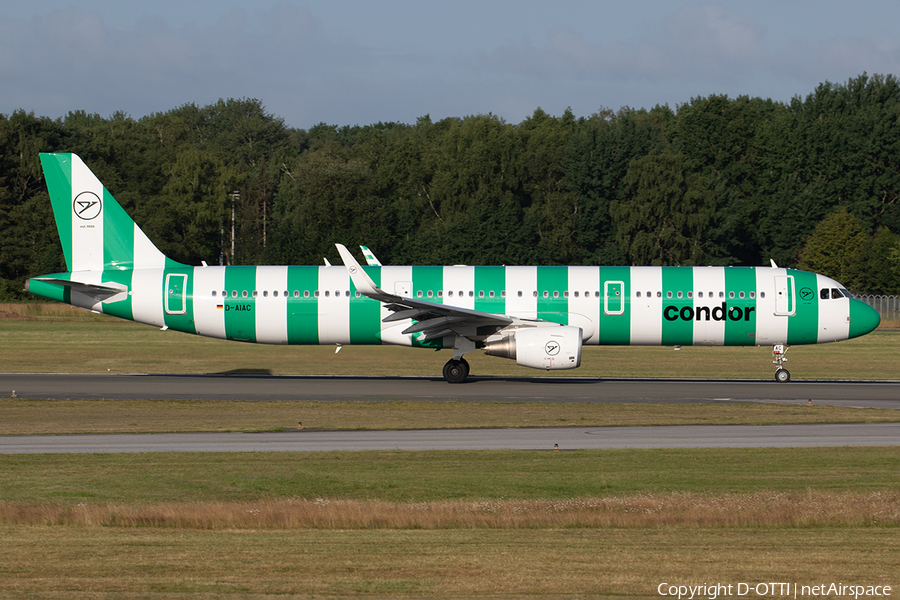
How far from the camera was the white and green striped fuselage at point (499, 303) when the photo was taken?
33.6 metres

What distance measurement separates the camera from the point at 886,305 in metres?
68.9

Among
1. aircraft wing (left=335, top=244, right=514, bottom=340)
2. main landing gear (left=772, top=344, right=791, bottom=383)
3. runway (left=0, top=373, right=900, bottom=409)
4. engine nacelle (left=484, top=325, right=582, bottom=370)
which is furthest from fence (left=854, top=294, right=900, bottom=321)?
aircraft wing (left=335, top=244, right=514, bottom=340)

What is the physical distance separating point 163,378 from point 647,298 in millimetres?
17640

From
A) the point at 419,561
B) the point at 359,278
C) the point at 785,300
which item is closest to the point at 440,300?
the point at 359,278

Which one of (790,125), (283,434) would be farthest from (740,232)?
(283,434)

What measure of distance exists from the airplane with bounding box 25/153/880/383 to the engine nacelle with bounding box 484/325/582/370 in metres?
1.35

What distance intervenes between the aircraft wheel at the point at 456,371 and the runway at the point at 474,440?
30.8ft

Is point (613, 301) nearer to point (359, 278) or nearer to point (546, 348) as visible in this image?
point (546, 348)

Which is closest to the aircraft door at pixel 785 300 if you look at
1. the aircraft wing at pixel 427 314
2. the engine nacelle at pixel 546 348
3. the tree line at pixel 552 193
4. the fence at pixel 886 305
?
the engine nacelle at pixel 546 348

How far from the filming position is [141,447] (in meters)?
21.2

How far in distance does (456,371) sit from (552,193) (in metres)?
64.3

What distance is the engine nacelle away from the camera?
31375 millimetres

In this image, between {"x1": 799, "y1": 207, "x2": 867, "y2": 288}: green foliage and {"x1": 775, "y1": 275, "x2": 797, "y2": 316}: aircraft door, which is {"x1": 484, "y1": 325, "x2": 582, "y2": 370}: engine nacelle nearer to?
{"x1": 775, "y1": 275, "x2": 797, "y2": 316}: aircraft door

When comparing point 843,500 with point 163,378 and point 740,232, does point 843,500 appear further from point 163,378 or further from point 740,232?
point 740,232
